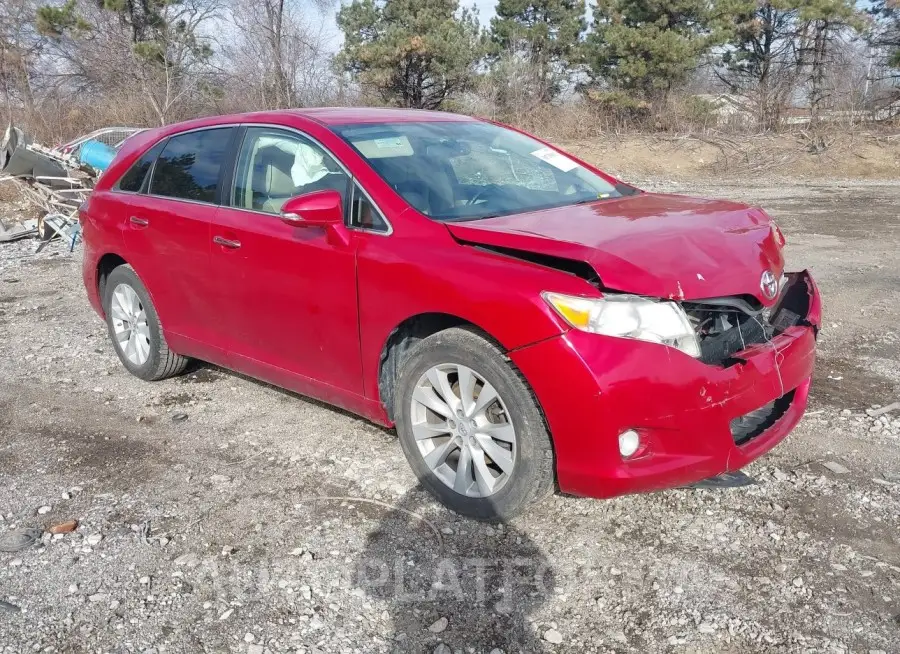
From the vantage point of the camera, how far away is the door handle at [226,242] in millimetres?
4090

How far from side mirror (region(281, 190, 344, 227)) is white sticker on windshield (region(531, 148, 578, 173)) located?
1.39m

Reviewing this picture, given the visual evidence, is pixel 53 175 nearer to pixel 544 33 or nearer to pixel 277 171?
pixel 277 171

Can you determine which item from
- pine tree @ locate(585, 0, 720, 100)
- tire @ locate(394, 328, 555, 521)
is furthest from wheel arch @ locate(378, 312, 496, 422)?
pine tree @ locate(585, 0, 720, 100)

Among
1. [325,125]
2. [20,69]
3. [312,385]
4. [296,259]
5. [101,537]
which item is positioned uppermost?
[20,69]

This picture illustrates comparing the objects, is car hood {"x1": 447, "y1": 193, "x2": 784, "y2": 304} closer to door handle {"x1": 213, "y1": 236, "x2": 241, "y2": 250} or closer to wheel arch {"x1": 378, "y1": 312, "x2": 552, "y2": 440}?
wheel arch {"x1": 378, "y1": 312, "x2": 552, "y2": 440}

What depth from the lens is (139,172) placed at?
5.02 metres

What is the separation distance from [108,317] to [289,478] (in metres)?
2.41

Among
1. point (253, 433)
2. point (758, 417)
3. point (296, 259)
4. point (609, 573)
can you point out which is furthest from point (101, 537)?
point (758, 417)

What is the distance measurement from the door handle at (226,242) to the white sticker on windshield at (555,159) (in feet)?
5.64

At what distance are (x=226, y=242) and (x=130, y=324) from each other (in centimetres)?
154

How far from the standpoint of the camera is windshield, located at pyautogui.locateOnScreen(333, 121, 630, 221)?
3.63m

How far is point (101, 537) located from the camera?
3.33 metres

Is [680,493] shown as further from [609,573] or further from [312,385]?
[312,385]

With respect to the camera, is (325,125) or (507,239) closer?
(507,239)
